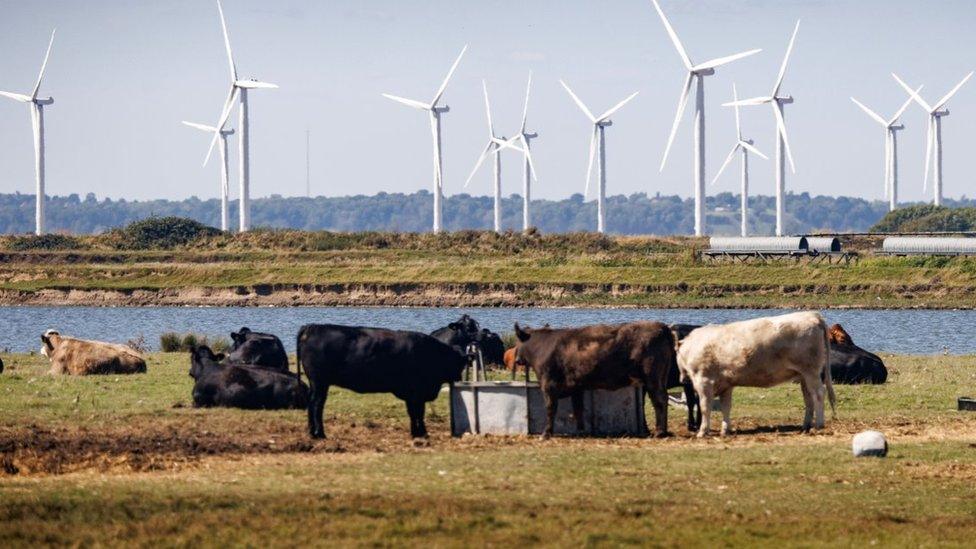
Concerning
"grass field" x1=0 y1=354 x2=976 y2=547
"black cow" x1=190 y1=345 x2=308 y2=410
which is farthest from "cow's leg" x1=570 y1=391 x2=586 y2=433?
"black cow" x1=190 y1=345 x2=308 y2=410

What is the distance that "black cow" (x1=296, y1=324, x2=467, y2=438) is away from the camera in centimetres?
2233

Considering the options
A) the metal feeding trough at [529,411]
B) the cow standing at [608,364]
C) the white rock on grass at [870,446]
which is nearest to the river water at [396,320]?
the metal feeding trough at [529,411]

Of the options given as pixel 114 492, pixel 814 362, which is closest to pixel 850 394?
pixel 814 362

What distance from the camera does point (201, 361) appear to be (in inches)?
1053

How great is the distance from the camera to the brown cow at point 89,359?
→ 3064cm

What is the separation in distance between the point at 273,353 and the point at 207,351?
2567 mm

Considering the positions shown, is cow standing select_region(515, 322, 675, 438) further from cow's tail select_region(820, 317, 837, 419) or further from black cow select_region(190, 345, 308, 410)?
black cow select_region(190, 345, 308, 410)

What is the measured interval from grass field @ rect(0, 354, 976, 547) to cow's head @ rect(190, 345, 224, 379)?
0.54 m

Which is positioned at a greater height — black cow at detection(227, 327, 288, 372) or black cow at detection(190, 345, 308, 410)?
black cow at detection(227, 327, 288, 372)

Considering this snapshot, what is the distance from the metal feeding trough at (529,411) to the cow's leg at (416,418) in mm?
482

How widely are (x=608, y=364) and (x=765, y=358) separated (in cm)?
239

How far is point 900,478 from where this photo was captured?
62.7 feet

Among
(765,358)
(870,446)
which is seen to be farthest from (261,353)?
(870,446)

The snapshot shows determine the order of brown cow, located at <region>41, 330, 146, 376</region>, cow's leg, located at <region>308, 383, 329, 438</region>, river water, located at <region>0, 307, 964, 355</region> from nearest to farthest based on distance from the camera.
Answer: cow's leg, located at <region>308, 383, 329, 438</region> → brown cow, located at <region>41, 330, 146, 376</region> → river water, located at <region>0, 307, 964, 355</region>
